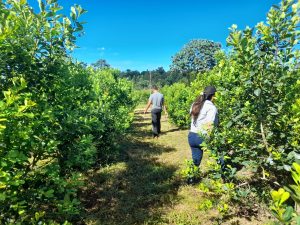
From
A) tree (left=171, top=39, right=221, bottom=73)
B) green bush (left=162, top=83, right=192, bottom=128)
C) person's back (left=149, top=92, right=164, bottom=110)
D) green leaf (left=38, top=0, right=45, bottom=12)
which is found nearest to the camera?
green leaf (left=38, top=0, right=45, bottom=12)

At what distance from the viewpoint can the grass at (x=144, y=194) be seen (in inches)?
194

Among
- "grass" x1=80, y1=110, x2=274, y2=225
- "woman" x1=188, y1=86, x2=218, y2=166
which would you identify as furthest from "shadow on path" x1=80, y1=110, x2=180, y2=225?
"woman" x1=188, y1=86, x2=218, y2=166

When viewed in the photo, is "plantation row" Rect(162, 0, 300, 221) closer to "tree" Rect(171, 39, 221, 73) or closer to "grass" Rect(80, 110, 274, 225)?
"grass" Rect(80, 110, 274, 225)

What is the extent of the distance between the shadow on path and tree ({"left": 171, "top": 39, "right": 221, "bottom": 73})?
62136 millimetres

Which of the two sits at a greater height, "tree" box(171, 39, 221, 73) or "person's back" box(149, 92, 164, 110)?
"tree" box(171, 39, 221, 73)

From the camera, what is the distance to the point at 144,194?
6051mm

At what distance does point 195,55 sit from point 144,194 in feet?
218

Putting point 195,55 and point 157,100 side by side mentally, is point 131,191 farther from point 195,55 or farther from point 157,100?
point 195,55

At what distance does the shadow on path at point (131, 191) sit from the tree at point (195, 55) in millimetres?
62136

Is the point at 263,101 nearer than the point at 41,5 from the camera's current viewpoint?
No

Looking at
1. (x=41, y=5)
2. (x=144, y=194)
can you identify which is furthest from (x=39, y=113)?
(x=144, y=194)

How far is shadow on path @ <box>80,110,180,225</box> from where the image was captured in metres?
5.11

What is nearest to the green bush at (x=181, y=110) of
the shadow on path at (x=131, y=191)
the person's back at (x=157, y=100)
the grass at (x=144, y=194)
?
the person's back at (x=157, y=100)

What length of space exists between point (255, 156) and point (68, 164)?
2548 millimetres
